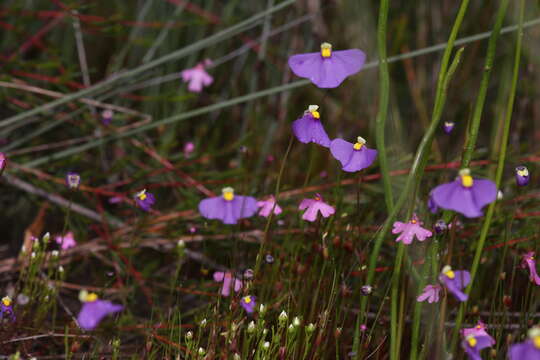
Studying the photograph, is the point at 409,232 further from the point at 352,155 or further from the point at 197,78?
the point at 197,78

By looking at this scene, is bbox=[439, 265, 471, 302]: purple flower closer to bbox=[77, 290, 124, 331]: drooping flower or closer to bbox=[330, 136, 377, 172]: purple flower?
bbox=[330, 136, 377, 172]: purple flower

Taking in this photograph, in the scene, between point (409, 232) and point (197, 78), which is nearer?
point (409, 232)

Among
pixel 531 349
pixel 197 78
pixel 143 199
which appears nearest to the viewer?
pixel 531 349

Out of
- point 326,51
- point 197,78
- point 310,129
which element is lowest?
point 310,129

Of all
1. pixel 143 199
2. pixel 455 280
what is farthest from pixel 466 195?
pixel 143 199

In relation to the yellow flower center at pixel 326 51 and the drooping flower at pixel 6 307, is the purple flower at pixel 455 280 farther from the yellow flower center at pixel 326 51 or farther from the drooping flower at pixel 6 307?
the drooping flower at pixel 6 307

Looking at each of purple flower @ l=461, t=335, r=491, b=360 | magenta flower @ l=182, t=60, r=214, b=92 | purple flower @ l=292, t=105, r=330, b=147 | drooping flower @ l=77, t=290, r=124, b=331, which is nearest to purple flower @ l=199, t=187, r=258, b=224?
purple flower @ l=292, t=105, r=330, b=147

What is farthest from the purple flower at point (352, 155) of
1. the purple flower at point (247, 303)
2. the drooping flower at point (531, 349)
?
the drooping flower at point (531, 349)
